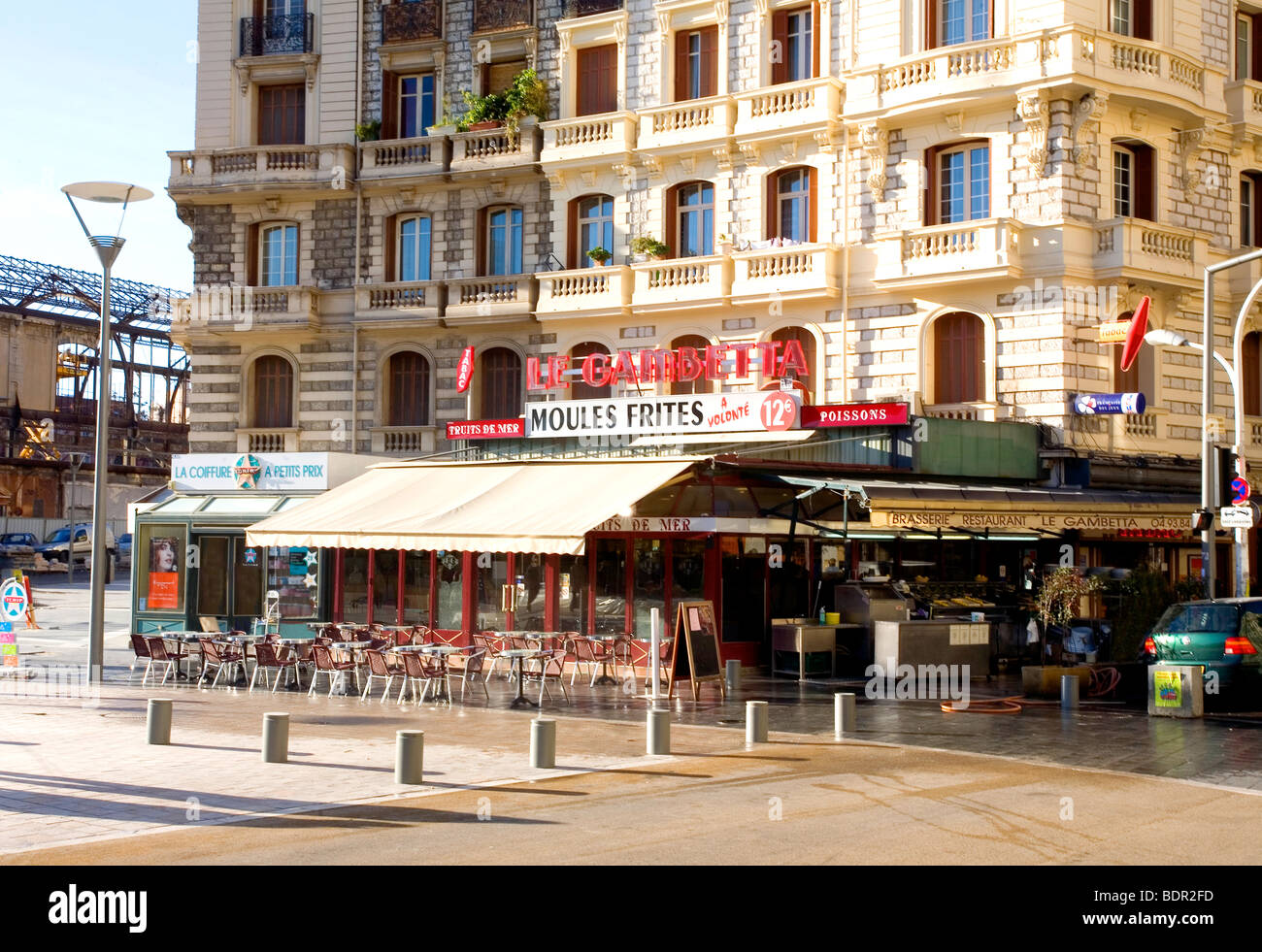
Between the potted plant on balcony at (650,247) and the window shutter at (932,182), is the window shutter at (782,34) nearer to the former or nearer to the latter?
the window shutter at (932,182)

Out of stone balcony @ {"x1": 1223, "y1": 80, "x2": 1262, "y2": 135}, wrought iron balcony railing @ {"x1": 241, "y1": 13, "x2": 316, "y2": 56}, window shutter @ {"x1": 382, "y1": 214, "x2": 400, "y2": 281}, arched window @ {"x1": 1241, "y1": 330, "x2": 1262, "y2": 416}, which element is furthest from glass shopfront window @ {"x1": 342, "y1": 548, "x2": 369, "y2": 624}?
stone balcony @ {"x1": 1223, "y1": 80, "x2": 1262, "y2": 135}

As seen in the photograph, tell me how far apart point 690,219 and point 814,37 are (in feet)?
14.6

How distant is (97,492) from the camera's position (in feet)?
71.4

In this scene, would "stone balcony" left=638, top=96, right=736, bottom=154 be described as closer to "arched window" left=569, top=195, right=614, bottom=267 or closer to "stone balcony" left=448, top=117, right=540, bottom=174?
"arched window" left=569, top=195, right=614, bottom=267

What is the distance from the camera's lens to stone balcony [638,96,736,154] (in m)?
29.3

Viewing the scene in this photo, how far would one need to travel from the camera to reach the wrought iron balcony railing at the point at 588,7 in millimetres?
31281

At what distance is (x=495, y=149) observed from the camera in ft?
105

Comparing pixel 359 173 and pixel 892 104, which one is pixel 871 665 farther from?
pixel 359 173

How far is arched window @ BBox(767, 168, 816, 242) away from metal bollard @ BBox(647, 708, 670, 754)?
15654mm

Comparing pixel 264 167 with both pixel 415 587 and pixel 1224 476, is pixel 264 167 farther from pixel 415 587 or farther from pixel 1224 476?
pixel 1224 476

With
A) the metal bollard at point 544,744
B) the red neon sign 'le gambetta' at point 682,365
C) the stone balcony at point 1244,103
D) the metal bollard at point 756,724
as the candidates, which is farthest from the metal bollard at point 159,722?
the stone balcony at point 1244,103

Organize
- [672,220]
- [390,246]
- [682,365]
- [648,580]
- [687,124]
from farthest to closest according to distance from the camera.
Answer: [390,246], [672,220], [687,124], [682,365], [648,580]

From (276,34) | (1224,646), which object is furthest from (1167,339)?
(276,34)

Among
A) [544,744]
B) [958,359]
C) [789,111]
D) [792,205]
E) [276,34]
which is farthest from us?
[276,34]
